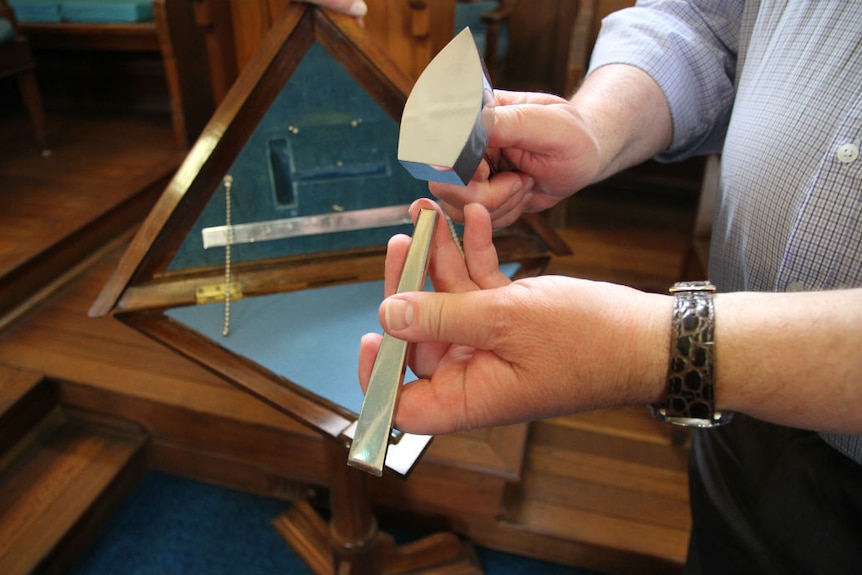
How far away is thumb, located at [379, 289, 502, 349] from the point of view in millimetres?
404

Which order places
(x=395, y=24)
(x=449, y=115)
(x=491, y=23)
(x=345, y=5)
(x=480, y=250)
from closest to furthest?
(x=449, y=115), (x=480, y=250), (x=345, y=5), (x=395, y=24), (x=491, y=23)

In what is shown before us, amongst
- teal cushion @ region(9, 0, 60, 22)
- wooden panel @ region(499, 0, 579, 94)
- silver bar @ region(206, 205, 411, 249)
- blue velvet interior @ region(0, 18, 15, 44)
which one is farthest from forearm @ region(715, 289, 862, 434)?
teal cushion @ region(9, 0, 60, 22)

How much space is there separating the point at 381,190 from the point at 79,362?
919 millimetres

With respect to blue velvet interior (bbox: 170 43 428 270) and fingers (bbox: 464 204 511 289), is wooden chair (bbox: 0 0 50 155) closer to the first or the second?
blue velvet interior (bbox: 170 43 428 270)

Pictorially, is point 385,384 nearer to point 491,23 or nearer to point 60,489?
point 60,489

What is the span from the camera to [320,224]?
0.82 meters

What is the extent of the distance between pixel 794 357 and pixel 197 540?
1251mm

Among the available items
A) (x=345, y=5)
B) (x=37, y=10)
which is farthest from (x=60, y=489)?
(x=37, y=10)

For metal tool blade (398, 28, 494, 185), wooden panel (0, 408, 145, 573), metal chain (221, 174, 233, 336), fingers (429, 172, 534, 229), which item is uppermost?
metal tool blade (398, 28, 494, 185)

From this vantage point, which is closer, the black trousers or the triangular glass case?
the black trousers

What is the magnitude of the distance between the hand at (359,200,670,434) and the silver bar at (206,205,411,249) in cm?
42

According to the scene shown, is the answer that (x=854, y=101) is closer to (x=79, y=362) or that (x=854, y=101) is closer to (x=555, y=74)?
(x=79, y=362)

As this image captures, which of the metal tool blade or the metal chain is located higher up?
the metal tool blade

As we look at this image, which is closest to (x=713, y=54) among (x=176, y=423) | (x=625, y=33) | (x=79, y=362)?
(x=625, y=33)
